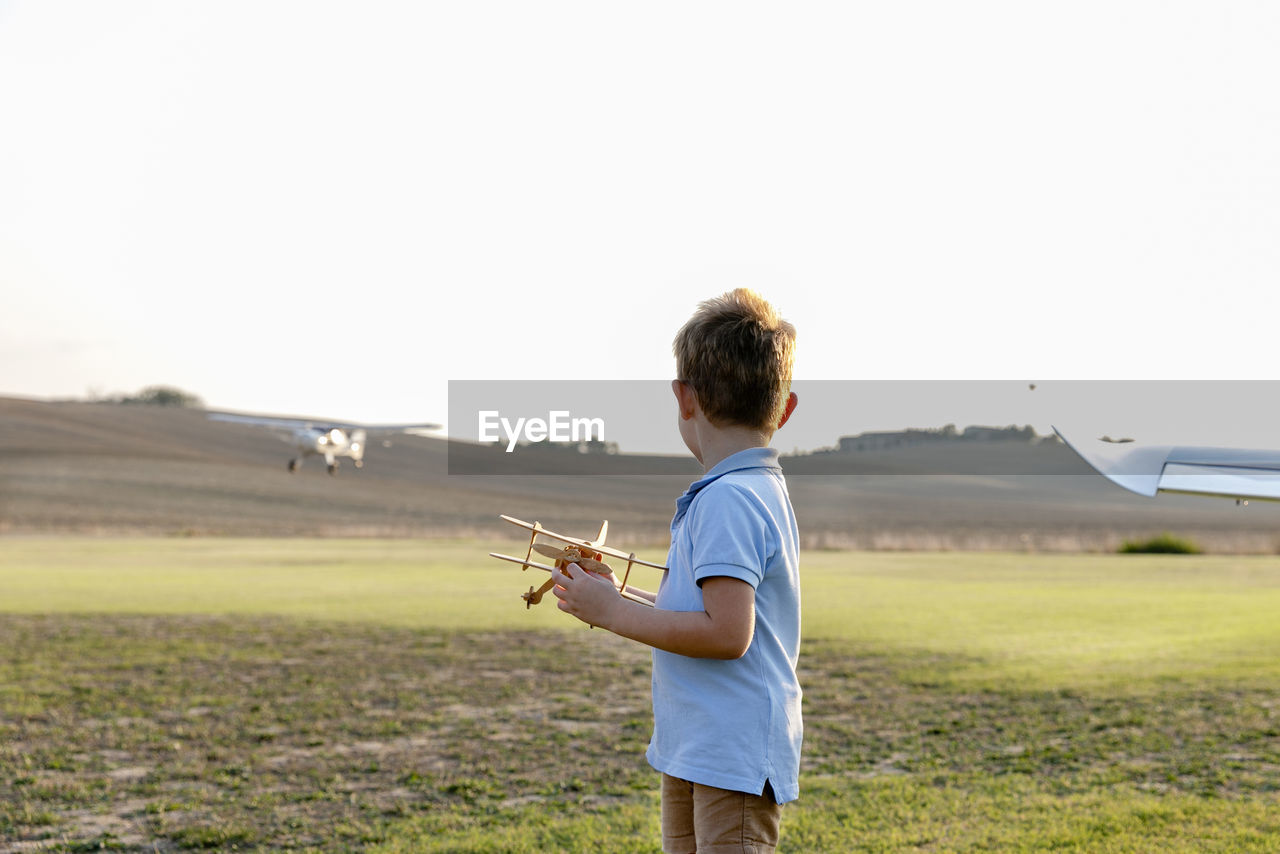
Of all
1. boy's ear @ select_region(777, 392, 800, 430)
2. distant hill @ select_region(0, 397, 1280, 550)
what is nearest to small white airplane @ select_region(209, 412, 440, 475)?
distant hill @ select_region(0, 397, 1280, 550)

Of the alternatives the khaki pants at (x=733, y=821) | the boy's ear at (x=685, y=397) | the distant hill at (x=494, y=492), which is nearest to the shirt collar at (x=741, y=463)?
the boy's ear at (x=685, y=397)

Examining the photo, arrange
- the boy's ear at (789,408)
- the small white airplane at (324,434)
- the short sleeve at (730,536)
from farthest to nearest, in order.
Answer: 1. the small white airplane at (324,434)
2. the boy's ear at (789,408)
3. the short sleeve at (730,536)

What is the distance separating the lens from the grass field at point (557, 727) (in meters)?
5.14

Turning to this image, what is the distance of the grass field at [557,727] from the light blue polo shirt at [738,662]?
271cm

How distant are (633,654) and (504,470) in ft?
225

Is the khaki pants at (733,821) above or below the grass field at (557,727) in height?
above

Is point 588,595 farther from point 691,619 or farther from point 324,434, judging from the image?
point 324,434

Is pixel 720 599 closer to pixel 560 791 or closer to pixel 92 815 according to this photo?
pixel 560 791

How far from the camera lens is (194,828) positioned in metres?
5.05

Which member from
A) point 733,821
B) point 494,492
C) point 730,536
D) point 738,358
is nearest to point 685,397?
point 738,358

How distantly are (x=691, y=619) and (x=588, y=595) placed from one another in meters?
0.22

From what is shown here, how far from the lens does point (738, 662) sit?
7.57 feet

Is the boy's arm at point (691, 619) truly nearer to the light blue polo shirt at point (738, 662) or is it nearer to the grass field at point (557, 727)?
the light blue polo shirt at point (738, 662)

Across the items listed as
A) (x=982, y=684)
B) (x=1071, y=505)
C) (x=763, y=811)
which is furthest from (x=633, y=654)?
(x=1071, y=505)
